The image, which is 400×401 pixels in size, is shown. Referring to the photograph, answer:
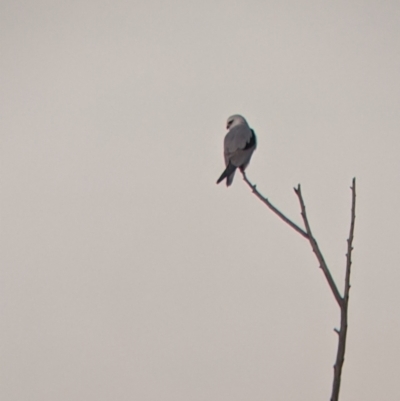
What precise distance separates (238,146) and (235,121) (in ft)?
3.14

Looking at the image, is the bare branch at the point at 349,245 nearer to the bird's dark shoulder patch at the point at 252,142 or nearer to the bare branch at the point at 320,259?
the bare branch at the point at 320,259

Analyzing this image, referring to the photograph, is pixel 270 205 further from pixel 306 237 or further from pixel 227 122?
pixel 227 122

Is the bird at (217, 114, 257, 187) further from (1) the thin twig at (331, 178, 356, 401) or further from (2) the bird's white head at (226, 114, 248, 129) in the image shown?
(1) the thin twig at (331, 178, 356, 401)

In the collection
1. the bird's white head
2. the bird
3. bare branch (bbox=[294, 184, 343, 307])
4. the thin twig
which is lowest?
the thin twig

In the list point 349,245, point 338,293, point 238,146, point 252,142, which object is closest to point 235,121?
point 252,142

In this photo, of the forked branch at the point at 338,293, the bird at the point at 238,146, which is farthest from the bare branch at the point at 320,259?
the bird at the point at 238,146

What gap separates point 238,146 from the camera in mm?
9109

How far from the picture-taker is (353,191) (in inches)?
94.0

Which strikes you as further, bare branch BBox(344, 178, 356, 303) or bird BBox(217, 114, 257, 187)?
bird BBox(217, 114, 257, 187)

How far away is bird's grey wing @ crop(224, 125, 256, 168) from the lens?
9006 millimetres

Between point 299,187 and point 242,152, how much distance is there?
21.2ft

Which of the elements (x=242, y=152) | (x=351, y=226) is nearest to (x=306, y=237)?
(x=351, y=226)

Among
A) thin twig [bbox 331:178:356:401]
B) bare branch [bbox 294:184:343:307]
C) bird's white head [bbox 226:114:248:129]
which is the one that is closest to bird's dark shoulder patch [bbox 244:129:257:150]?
bird's white head [bbox 226:114:248:129]

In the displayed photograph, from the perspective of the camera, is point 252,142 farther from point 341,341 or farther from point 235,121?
point 341,341
